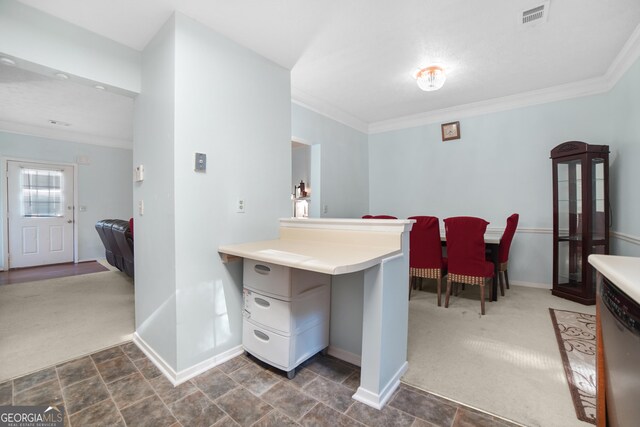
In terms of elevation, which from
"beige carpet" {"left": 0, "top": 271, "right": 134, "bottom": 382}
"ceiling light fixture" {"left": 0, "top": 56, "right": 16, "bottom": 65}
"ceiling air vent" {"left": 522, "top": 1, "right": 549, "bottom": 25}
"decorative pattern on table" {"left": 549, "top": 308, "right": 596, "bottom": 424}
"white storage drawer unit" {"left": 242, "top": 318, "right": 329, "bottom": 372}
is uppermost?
"ceiling air vent" {"left": 522, "top": 1, "right": 549, "bottom": 25}

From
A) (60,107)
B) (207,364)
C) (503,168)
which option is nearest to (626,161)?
(503,168)

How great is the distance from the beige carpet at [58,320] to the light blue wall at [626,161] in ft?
15.1

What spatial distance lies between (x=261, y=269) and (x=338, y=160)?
9.40 ft

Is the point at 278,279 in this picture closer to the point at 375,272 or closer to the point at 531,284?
the point at 375,272

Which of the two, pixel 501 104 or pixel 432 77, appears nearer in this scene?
pixel 432 77

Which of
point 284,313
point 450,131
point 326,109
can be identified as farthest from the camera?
point 450,131

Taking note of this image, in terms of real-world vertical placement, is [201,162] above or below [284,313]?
above

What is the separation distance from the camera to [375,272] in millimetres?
1484

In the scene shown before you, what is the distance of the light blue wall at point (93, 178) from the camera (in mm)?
4835

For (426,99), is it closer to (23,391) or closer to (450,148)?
(450,148)

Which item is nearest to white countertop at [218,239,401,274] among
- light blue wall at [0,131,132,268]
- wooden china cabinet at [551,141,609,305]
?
wooden china cabinet at [551,141,609,305]

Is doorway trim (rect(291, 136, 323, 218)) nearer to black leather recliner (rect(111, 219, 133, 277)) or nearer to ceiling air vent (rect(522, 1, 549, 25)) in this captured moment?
black leather recliner (rect(111, 219, 133, 277))

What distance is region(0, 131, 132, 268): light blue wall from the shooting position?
15.9 ft

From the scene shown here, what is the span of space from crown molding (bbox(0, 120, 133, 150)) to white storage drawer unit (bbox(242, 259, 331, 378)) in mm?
5407
